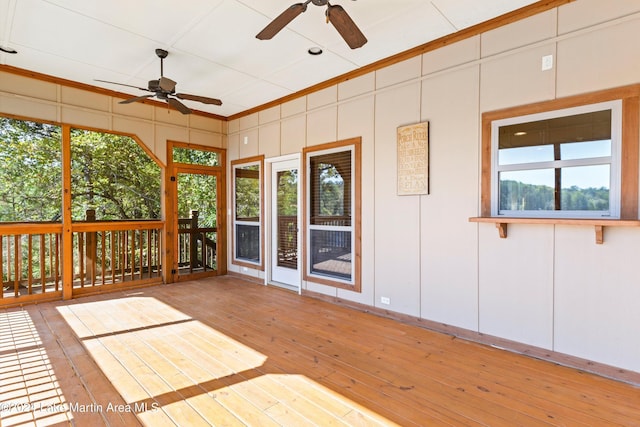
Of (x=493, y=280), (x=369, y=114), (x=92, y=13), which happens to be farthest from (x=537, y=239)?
(x=92, y=13)

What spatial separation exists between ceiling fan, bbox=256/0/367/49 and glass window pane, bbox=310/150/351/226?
1.98 metres

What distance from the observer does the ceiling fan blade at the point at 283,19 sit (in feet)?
7.45

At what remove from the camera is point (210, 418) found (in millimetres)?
2033

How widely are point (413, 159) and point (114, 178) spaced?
5.40 meters

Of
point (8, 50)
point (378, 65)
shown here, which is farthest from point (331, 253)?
point (8, 50)

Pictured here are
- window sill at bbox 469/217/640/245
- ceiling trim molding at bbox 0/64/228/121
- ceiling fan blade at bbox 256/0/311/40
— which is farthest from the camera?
ceiling trim molding at bbox 0/64/228/121

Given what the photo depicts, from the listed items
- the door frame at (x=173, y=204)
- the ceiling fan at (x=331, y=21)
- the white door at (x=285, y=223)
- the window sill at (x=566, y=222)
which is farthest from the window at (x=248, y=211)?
the window sill at (x=566, y=222)

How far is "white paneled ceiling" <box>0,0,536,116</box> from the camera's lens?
295 centimetres

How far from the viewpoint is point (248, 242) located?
6195mm

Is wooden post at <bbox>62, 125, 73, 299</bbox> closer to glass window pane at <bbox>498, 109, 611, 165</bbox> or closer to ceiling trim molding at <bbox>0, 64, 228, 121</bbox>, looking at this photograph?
ceiling trim molding at <bbox>0, 64, 228, 121</bbox>

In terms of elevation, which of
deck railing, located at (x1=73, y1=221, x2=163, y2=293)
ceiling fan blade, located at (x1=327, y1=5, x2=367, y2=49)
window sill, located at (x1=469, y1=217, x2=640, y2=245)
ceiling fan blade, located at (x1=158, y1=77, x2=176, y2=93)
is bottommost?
deck railing, located at (x1=73, y1=221, x2=163, y2=293)

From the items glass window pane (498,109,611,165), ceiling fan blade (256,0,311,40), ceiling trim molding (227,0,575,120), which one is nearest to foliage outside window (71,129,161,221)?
ceiling trim molding (227,0,575,120)

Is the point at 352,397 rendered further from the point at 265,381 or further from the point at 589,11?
the point at 589,11

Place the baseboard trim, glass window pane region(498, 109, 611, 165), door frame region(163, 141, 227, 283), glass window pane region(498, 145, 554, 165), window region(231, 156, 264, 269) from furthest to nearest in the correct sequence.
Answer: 1. window region(231, 156, 264, 269)
2. door frame region(163, 141, 227, 283)
3. glass window pane region(498, 145, 554, 165)
4. glass window pane region(498, 109, 611, 165)
5. the baseboard trim
